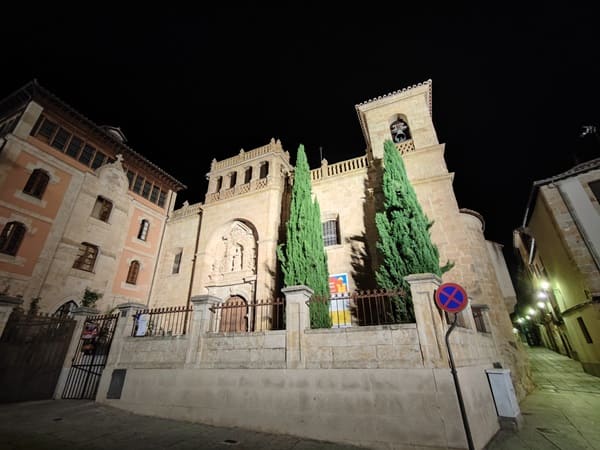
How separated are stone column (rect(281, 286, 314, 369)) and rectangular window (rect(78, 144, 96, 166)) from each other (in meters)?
16.9

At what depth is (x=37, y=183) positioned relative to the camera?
535 inches

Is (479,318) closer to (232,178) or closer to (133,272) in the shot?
(232,178)

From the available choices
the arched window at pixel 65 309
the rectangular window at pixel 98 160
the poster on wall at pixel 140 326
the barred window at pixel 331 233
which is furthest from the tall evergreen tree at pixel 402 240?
the rectangular window at pixel 98 160

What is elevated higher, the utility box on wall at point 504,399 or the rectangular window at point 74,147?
the rectangular window at point 74,147

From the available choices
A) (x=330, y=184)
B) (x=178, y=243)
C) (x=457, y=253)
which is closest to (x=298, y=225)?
(x=330, y=184)

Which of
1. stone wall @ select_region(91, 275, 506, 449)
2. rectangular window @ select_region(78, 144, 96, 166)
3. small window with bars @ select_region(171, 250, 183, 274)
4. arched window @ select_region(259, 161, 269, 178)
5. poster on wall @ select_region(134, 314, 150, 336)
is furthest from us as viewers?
small window with bars @ select_region(171, 250, 183, 274)

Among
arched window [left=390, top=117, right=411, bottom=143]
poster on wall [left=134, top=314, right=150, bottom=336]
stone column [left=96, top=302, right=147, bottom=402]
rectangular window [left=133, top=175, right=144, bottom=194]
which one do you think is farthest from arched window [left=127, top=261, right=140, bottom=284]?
arched window [left=390, top=117, right=411, bottom=143]

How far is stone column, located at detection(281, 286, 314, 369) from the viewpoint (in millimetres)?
5840

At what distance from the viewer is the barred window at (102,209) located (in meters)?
16.1

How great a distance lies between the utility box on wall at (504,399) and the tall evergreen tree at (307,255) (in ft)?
15.4

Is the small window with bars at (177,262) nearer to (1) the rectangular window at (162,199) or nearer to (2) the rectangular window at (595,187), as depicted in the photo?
(1) the rectangular window at (162,199)

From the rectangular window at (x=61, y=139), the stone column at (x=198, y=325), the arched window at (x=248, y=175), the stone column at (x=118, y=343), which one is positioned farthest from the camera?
the arched window at (x=248, y=175)

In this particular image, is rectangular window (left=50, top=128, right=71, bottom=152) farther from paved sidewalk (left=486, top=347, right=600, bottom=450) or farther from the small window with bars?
paved sidewalk (left=486, top=347, right=600, bottom=450)

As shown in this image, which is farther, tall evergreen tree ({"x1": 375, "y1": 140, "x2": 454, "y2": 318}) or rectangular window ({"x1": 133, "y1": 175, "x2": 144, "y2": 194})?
rectangular window ({"x1": 133, "y1": 175, "x2": 144, "y2": 194})
